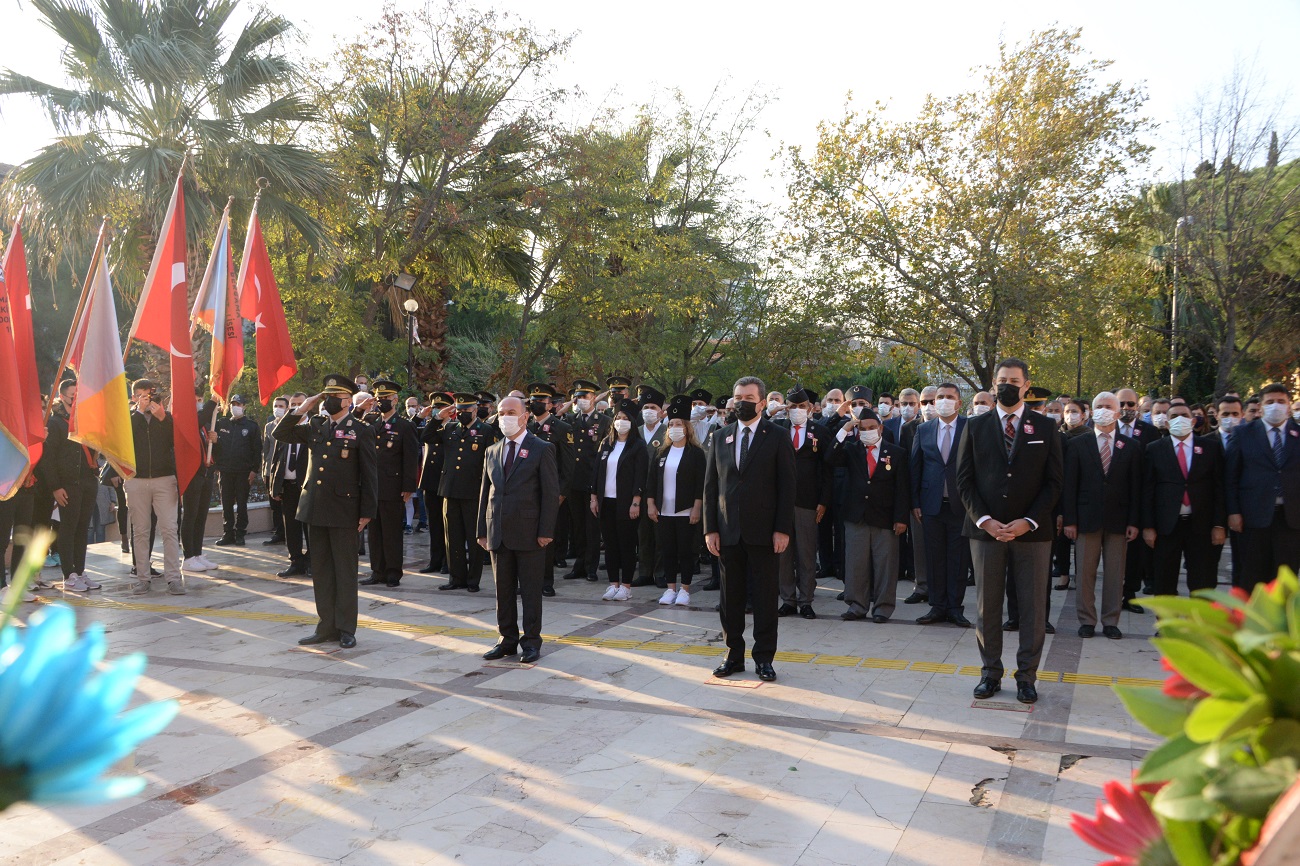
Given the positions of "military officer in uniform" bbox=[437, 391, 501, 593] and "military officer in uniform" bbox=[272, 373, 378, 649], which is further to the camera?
"military officer in uniform" bbox=[437, 391, 501, 593]

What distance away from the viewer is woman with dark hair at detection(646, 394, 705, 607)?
10953 millimetres

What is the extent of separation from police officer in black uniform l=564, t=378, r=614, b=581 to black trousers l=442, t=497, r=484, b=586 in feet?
5.07

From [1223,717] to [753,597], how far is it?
6.51 metres

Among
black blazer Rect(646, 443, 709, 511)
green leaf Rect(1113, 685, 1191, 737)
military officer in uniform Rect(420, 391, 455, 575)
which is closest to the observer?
green leaf Rect(1113, 685, 1191, 737)

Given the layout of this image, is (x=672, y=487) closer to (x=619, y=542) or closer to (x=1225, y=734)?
(x=619, y=542)

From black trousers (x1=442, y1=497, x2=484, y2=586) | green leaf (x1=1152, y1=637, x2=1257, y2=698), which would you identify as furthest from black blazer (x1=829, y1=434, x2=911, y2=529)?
green leaf (x1=1152, y1=637, x2=1257, y2=698)

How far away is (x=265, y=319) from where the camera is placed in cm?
1151

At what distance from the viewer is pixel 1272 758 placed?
3.78ft

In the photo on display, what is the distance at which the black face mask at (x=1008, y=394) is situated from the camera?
22.9 feet

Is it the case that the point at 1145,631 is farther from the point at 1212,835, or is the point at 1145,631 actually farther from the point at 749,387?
the point at 1212,835

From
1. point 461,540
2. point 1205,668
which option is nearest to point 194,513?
point 461,540

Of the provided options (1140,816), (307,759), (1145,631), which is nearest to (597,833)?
(307,759)

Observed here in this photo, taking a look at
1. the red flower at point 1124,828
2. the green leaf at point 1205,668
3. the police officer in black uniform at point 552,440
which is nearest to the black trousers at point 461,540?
the police officer in black uniform at point 552,440

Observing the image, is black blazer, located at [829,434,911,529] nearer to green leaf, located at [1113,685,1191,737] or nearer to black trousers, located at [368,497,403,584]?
black trousers, located at [368,497,403,584]
